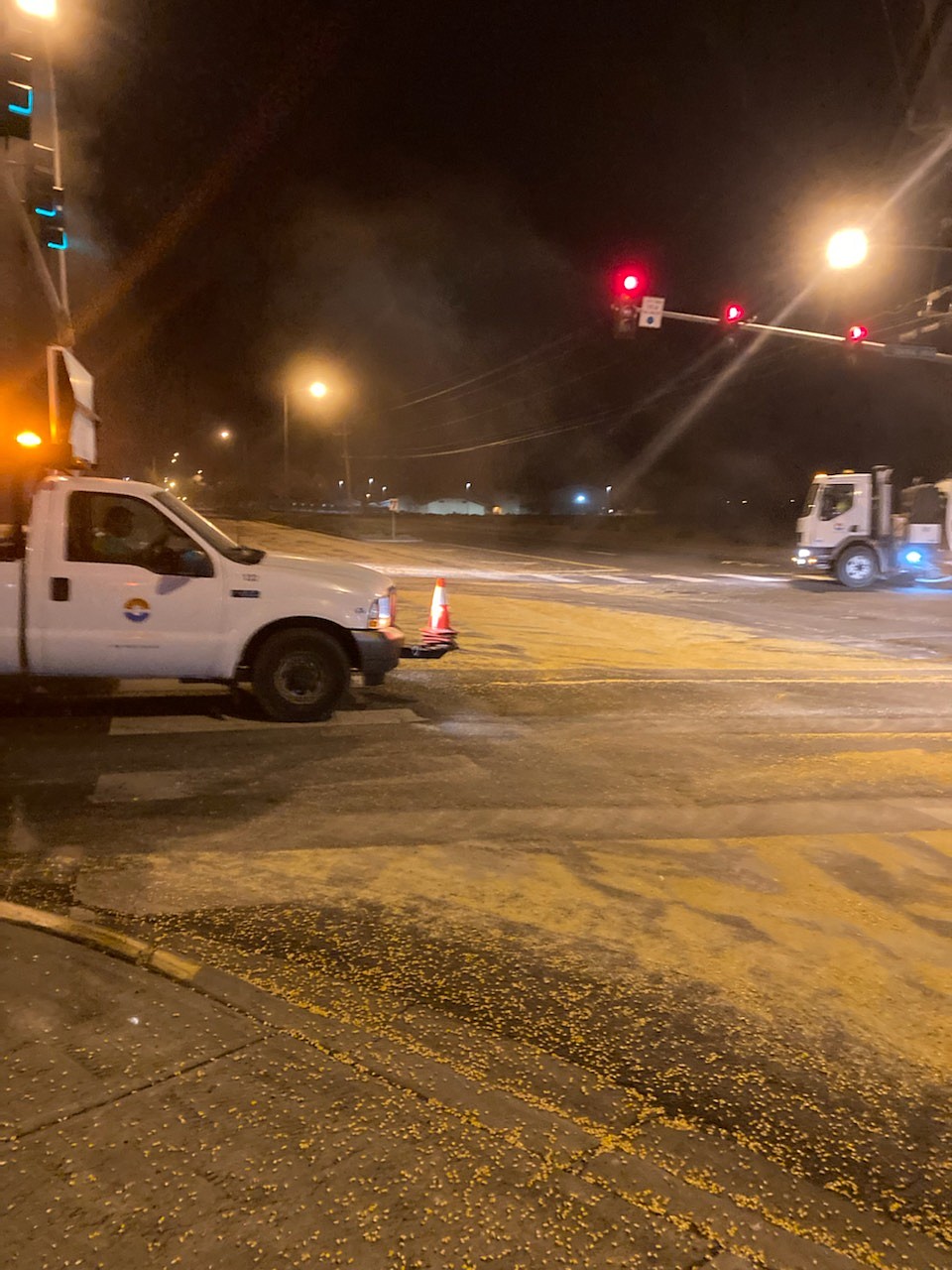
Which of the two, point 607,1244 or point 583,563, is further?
point 583,563

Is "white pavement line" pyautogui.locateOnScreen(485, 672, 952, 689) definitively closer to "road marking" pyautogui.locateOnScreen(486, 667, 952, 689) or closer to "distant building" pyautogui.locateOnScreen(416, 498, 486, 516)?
"road marking" pyautogui.locateOnScreen(486, 667, 952, 689)

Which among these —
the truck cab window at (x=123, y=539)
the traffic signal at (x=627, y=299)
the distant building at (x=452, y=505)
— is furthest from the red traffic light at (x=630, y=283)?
the distant building at (x=452, y=505)

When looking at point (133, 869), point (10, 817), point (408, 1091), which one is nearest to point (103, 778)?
point (10, 817)

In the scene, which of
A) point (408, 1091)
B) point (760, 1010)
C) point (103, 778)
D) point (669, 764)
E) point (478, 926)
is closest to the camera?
point (408, 1091)

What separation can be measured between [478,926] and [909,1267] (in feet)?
7.65

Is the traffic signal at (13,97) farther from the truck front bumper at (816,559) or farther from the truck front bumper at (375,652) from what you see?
the truck front bumper at (816,559)

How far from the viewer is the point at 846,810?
676 centimetres

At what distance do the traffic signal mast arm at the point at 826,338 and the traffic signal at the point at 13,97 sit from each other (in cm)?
1369

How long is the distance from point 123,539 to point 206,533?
2.16 feet

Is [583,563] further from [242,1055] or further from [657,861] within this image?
[242,1055]

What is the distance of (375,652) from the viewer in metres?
8.61

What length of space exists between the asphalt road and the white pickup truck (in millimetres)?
485

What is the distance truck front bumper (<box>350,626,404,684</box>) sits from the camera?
8586 mm

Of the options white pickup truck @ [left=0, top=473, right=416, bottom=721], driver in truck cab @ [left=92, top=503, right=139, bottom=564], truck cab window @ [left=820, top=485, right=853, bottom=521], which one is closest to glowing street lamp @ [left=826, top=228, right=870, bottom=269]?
truck cab window @ [left=820, top=485, right=853, bottom=521]
